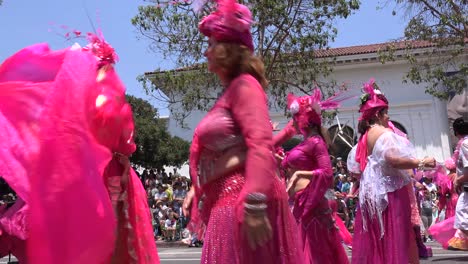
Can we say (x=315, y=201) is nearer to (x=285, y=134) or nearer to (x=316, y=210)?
(x=316, y=210)

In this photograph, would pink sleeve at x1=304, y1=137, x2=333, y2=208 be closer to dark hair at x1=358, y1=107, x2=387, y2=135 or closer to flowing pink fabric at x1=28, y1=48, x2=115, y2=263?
dark hair at x1=358, y1=107, x2=387, y2=135

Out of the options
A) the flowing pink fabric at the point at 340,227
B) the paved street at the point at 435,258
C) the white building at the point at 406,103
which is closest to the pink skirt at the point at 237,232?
the flowing pink fabric at the point at 340,227

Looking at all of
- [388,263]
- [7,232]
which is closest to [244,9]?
[7,232]

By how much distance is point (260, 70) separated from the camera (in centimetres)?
297

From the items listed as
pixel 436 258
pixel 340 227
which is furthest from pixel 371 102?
pixel 436 258

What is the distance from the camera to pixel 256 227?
257 cm

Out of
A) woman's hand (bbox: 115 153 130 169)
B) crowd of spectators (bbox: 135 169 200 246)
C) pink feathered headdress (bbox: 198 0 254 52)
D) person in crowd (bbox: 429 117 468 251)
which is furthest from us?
crowd of spectators (bbox: 135 169 200 246)

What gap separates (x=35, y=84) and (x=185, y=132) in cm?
3449

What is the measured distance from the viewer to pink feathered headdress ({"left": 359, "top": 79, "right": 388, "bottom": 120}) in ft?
18.1

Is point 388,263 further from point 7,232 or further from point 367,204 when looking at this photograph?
point 7,232

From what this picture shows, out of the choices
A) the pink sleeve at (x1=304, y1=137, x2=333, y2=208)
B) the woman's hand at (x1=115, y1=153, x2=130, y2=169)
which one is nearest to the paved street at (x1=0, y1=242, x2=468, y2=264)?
the pink sleeve at (x1=304, y1=137, x2=333, y2=208)

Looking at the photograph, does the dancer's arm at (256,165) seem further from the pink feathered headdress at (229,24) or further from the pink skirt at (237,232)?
the pink feathered headdress at (229,24)

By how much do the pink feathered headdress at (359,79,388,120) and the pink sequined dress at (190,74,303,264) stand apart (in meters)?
2.81

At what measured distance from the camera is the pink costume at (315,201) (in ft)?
18.8
